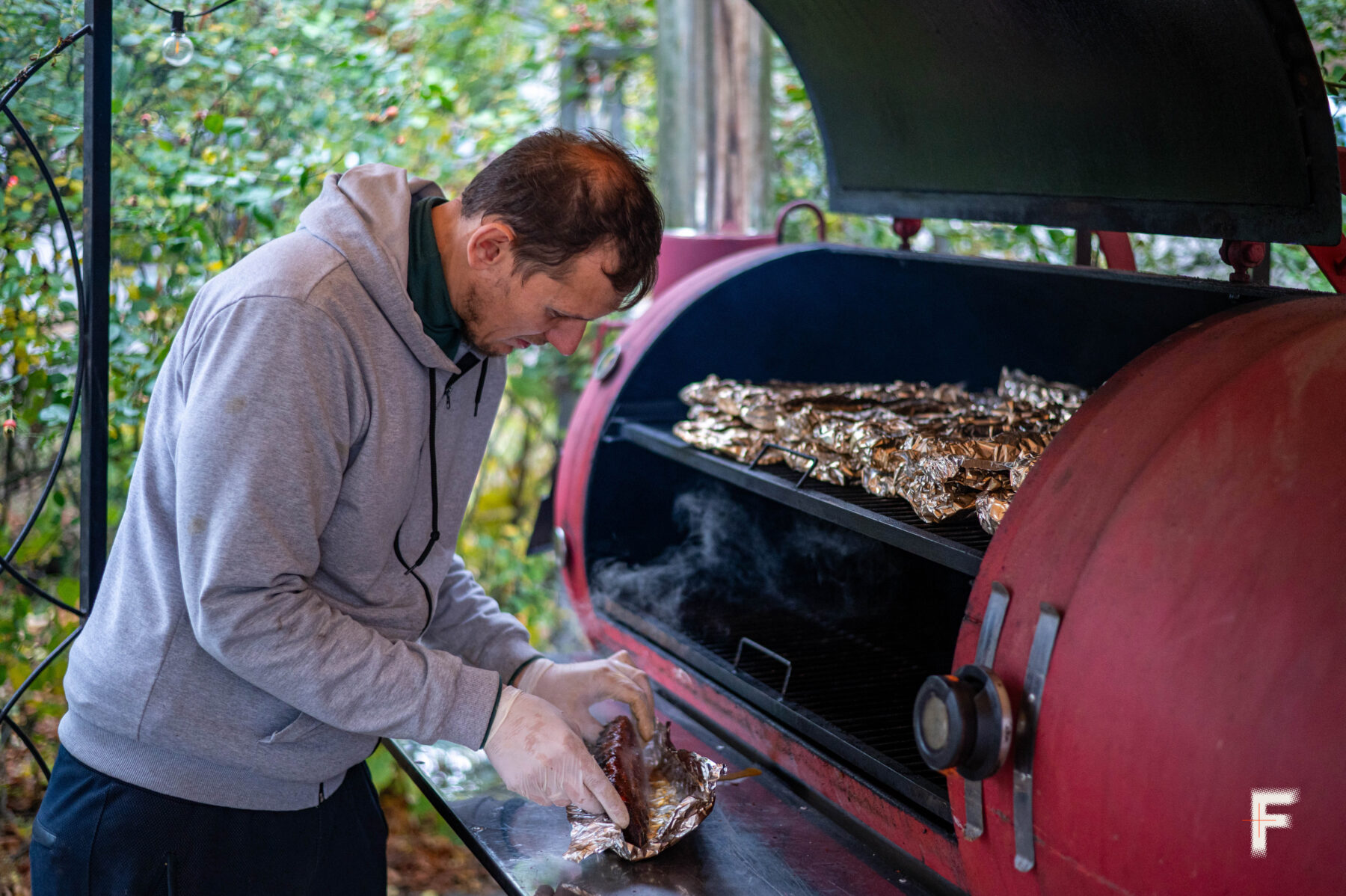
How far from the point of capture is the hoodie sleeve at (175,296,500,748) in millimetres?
1311

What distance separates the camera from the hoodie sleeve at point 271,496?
1.31m

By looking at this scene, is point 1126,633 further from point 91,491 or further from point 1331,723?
point 91,491

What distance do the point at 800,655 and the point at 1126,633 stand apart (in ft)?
3.79

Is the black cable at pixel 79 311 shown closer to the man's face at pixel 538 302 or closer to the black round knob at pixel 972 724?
the man's face at pixel 538 302

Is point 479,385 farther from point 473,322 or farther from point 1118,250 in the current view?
point 1118,250

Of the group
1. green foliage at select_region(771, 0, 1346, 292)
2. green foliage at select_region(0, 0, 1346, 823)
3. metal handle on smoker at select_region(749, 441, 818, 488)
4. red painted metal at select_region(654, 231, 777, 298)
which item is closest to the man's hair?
metal handle on smoker at select_region(749, 441, 818, 488)

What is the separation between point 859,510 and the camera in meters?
1.60

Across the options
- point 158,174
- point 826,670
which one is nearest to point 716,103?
point 158,174

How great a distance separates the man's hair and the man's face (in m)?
0.01

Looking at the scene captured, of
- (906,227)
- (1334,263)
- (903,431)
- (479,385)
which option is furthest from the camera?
(906,227)

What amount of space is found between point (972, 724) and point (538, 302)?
0.78 metres

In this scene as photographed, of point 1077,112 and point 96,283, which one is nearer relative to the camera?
point 1077,112

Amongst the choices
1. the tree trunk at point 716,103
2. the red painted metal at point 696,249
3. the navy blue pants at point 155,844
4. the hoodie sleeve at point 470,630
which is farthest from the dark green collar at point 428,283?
the tree trunk at point 716,103

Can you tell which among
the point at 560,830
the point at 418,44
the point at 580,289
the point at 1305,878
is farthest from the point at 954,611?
the point at 418,44
